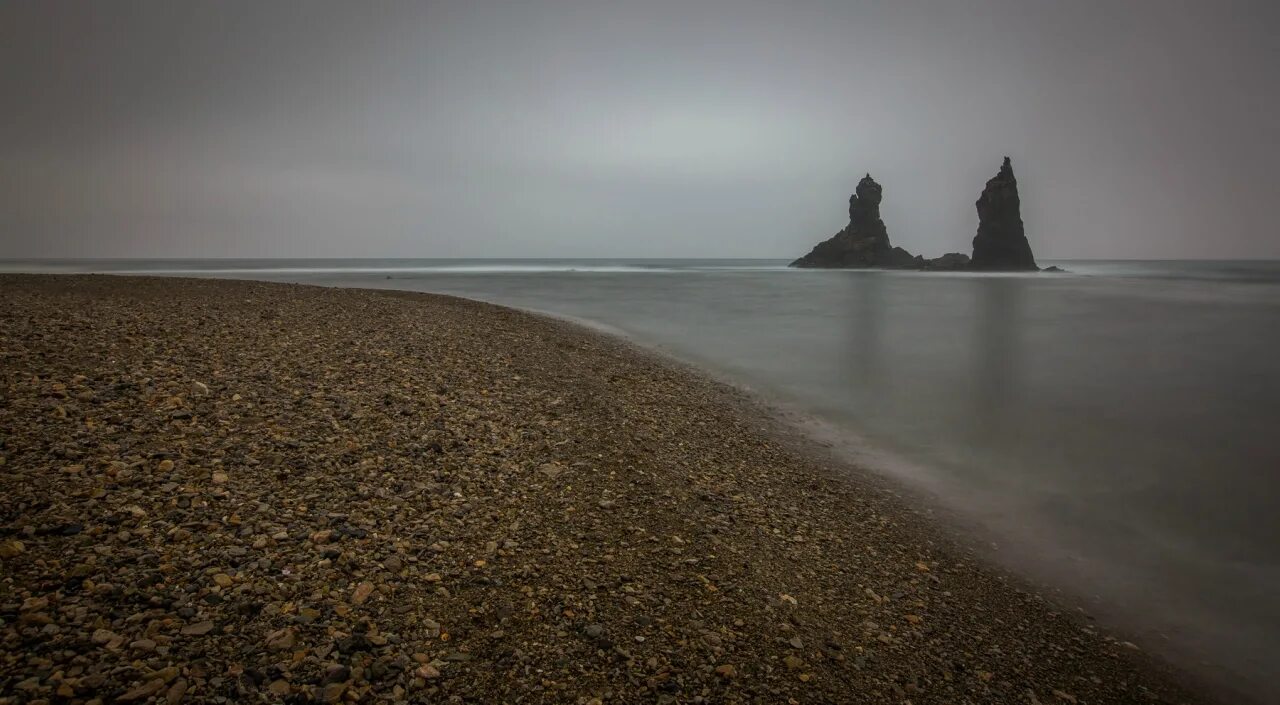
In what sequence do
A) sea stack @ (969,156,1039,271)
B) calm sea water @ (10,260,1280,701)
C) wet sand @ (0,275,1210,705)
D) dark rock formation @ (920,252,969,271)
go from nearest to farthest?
wet sand @ (0,275,1210,705), calm sea water @ (10,260,1280,701), sea stack @ (969,156,1039,271), dark rock formation @ (920,252,969,271)

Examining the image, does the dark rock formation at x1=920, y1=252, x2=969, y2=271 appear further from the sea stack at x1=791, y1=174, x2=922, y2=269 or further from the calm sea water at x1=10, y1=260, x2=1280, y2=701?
the calm sea water at x1=10, y1=260, x2=1280, y2=701

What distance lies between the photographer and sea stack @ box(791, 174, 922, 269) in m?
144

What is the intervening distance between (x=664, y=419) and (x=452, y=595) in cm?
559

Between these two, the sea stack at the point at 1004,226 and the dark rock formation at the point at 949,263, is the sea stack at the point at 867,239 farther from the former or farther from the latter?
the sea stack at the point at 1004,226

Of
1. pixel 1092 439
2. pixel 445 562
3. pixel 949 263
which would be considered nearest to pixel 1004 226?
pixel 949 263

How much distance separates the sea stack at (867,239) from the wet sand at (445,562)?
150139mm

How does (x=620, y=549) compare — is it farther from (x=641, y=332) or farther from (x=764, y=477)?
(x=641, y=332)

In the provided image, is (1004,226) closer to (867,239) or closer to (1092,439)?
(867,239)

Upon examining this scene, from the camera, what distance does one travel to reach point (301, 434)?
6363mm

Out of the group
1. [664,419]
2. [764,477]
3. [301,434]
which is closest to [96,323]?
[301,434]

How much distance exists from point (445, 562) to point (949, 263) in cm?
15690

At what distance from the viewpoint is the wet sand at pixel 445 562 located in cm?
348

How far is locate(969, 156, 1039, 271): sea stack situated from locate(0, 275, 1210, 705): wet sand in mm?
145285

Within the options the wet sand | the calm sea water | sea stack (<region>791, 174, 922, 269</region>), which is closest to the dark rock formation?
sea stack (<region>791, 174, 922, 269</region>)
